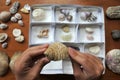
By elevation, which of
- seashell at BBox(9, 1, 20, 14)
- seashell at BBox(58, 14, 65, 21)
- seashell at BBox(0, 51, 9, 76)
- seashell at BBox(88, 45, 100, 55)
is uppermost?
seashell at BBox(9, 1, 20, 14)

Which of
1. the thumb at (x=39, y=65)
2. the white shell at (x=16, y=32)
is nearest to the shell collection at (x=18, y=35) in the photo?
the white shell at (x=16, y=32)

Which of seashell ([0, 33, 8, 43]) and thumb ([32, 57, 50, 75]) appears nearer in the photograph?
thumb ([32, 57, 50, 75])

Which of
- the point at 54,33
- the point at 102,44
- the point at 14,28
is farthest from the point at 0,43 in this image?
the point at 102,44

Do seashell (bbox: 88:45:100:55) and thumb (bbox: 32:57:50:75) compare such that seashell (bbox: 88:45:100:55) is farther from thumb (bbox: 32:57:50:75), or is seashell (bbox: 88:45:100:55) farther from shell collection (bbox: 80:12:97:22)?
thumb (bbox: 32:57:50:75)

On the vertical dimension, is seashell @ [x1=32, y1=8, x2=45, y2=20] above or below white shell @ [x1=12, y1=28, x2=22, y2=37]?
above

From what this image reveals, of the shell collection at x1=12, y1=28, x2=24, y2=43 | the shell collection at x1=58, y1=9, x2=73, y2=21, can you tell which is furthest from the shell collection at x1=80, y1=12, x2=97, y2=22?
the shell collection at x1=12, y1=28, x2=24, y2=43

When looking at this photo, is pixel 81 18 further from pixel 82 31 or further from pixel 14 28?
pixel 14 28

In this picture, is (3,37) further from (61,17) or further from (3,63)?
(61,17)
